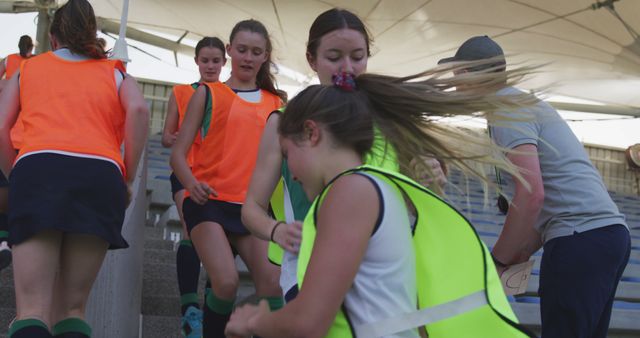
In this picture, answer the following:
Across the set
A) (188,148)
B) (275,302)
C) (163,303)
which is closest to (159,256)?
(163,303)

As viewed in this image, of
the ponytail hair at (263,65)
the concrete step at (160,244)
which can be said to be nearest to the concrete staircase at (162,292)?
the concrete step at (160,244)

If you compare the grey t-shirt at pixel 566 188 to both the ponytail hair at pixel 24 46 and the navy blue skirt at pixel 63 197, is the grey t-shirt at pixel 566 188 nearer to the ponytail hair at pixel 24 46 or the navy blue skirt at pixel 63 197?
the navy blue skirt at pixel 63 197

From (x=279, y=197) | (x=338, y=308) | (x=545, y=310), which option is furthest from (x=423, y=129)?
(x=545, y=310)

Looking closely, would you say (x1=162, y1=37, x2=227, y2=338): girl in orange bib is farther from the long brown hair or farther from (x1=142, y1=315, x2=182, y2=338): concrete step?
the long brown hair

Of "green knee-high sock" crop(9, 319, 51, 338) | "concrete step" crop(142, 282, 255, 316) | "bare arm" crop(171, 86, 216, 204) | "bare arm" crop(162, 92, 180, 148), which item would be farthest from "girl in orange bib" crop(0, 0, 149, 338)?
"bare arm" crop(162, 92, 180, 148)

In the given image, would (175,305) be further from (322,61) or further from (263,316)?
(263,316)

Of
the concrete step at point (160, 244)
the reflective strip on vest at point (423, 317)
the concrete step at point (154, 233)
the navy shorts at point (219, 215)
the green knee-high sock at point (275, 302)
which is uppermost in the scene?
the reflective strip on vest at point (423, 317)

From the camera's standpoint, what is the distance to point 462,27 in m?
20.3

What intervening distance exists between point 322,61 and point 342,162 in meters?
1.07

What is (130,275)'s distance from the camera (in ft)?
13.5

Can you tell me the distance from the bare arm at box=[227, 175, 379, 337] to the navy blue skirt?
4.39ft

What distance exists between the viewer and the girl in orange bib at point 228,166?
3.47 metres

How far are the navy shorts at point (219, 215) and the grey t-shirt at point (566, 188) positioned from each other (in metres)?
1.22

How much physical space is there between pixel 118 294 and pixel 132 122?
3.32 ft
